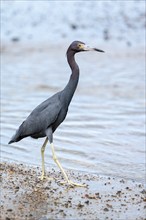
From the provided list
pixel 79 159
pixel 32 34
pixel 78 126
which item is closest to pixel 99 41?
pixel 32 34

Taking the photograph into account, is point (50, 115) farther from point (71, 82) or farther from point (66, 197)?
point (66, 197)

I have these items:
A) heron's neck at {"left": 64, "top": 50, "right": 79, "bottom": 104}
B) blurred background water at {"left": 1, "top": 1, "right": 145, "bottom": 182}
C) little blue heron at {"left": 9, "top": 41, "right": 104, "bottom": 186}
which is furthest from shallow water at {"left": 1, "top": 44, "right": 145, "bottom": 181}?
heron's neck at {"left": 64, "top": 50, "right": 79, "bottom": 104}

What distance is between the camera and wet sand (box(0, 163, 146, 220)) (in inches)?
280

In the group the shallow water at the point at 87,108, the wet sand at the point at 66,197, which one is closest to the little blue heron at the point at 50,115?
the wet sand at the point at 66,197

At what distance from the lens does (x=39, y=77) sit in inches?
776

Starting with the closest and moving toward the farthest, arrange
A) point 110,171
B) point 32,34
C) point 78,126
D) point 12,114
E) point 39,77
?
point 110,171 → point 78,126 → point 12,114 → point 39,77 → point 32,34

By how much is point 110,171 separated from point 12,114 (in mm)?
4347

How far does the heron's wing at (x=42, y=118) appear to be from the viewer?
331 inches

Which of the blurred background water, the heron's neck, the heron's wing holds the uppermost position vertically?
the heron's neck

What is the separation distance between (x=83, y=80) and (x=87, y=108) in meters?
4.43

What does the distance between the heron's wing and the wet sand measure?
22.0 inches

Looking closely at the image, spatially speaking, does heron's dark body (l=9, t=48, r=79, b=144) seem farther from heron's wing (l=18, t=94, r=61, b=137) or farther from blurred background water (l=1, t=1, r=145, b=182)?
blurred background water (l=1, t=1, r=145, b=182)

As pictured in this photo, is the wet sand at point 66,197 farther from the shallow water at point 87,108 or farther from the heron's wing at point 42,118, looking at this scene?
the shallow water at point 87,108

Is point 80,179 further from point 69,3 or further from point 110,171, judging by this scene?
point 69,3
